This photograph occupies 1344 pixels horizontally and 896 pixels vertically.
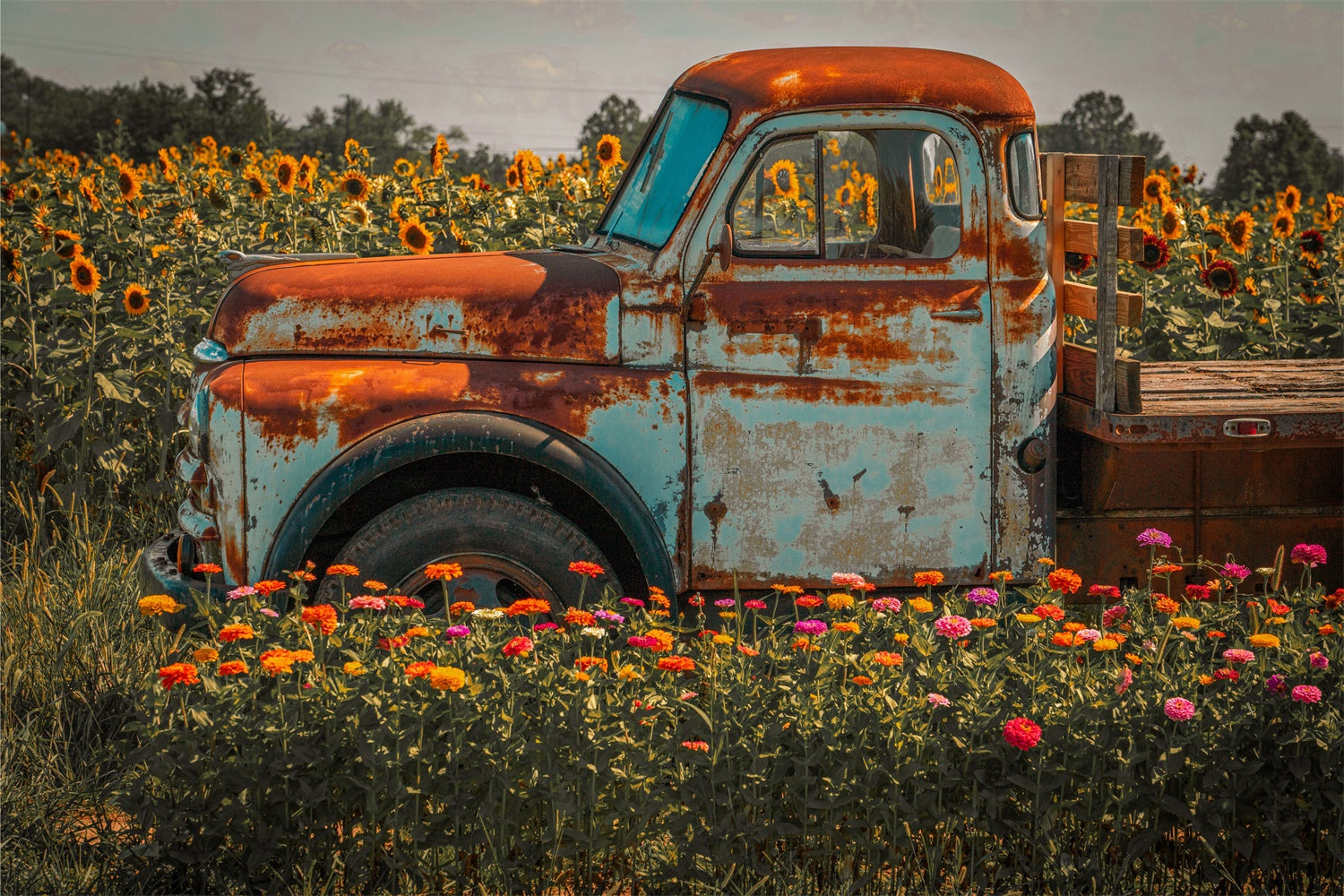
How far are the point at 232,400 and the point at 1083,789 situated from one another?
2659mm

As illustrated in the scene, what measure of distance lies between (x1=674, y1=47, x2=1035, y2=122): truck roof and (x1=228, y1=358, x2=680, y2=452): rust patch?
3.17 ft

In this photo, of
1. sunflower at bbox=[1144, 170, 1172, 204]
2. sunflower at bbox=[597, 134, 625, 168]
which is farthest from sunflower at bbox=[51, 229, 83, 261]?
sunflower at bbox=[1144, 170, 1172, 204]

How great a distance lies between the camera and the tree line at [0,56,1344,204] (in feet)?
120

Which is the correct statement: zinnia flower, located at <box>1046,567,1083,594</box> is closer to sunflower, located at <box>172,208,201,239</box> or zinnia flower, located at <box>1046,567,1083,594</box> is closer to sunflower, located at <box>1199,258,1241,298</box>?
sunflower, located at <box>1199,258,1241,298</box>

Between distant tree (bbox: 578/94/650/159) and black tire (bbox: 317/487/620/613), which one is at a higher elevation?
distant tree (bbox: 578/94/650/159)

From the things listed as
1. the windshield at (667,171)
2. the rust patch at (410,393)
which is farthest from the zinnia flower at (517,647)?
the windshield at (667,171)

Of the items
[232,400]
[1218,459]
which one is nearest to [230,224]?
[232,400]

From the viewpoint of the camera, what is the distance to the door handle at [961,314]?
13.5 feet

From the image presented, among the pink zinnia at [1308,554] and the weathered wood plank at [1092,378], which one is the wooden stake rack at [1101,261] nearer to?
the weathered wood plank at [1092,378]

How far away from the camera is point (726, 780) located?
299cm

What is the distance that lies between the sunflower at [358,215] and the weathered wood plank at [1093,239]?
411 cm

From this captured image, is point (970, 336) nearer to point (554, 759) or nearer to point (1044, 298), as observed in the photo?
point (1044, 298)

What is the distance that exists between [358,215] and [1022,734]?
213 inches

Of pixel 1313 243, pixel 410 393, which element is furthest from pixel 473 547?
pixel 1313 243
